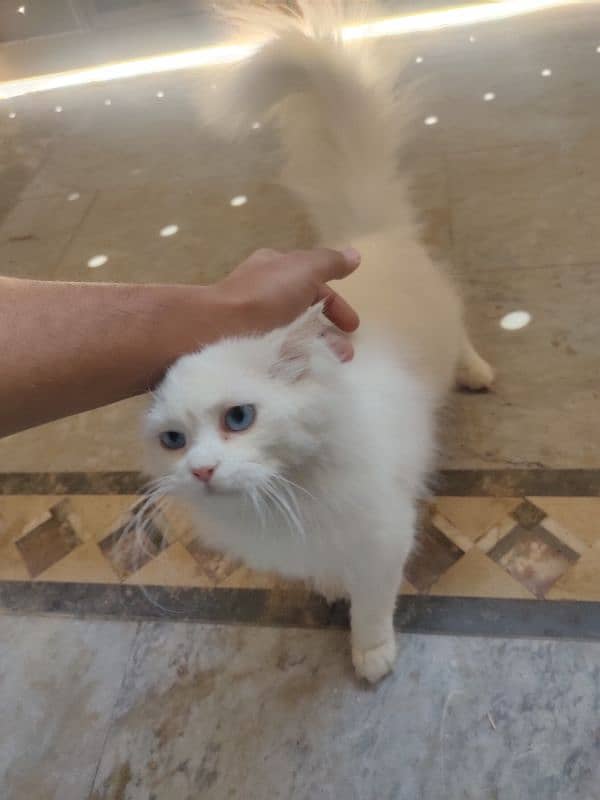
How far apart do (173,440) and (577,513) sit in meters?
0.85

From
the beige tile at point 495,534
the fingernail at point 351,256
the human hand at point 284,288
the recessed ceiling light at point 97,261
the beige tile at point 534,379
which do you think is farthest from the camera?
the recessed ceiling light at point 97,261

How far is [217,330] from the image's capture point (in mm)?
869

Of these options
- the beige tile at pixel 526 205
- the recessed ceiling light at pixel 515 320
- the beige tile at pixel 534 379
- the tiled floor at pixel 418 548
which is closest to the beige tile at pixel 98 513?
the tiled floor at pixel 418 548

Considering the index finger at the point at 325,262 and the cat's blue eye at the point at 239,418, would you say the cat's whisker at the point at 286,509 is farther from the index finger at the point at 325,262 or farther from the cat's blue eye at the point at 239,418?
the index finger at the point at 325,262

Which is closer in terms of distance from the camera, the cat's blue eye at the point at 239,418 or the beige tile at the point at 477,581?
the cat's blue eye at the point at 239,418

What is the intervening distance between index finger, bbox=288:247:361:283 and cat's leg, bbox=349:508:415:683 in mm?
400

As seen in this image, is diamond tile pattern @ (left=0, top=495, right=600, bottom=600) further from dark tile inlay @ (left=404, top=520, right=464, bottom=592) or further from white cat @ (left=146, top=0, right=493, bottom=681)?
white cat @ (left=146, top=0, right=493, bottom=681)

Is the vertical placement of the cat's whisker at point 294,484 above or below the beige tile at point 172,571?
above

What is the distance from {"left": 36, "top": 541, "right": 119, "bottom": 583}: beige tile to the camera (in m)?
1.37

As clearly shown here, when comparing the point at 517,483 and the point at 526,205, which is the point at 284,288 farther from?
the point at 526,205

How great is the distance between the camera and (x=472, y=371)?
4.77 feet

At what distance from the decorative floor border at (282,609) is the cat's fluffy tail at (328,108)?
2.60 feet

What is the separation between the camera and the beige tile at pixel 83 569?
137cm

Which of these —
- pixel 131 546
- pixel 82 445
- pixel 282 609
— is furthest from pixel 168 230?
pixel 282 609
